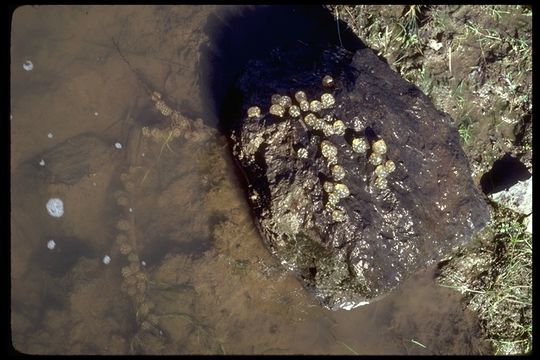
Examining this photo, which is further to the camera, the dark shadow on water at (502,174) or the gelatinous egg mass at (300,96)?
the dark shadow on water at (502,174)

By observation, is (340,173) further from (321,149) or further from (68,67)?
(68,67)

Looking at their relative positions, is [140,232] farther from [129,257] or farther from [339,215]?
[339,215]

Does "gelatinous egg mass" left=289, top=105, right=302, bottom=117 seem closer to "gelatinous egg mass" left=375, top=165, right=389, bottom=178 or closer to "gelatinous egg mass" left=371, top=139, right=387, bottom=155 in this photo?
"gelatinous egg mass" left=371, top=139, right=387, bottom=155

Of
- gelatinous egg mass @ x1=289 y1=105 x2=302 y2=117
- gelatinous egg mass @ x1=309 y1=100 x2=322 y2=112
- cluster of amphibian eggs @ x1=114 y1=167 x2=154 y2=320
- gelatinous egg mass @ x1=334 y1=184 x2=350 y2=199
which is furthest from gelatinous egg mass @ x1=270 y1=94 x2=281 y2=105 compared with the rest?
cluster of amphibian eggs @ x1=114 y1=167 x2=154 y2=320

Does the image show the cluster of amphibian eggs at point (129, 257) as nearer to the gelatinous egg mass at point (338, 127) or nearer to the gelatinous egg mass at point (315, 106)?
the gelatinous egg mass at point (315, 106)

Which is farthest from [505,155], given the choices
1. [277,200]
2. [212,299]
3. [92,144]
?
[92,144]

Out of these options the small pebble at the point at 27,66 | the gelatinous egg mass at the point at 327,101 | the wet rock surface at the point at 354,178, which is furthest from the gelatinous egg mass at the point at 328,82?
the small pebble at the point at 27,66
